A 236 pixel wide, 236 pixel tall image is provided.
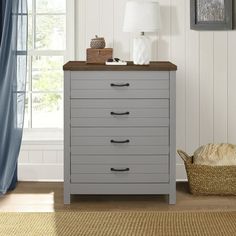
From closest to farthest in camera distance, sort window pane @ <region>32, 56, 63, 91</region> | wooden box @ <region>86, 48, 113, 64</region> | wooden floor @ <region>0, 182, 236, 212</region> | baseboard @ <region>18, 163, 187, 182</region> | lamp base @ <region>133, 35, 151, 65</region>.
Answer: wooden floor @ <region>0, 182, 236, 212</region>
lamp base @ <region>133, 35, 151, 65</region>
wooden box @ <region>86, 48, 113, 64</region>
baseboard @ <region>18, 163, 187, 182</region>
window pane @ <region>32, 56, 63, 91</region>

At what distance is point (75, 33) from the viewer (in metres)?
5.58

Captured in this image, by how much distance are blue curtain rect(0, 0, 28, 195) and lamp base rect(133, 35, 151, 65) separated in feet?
2.89

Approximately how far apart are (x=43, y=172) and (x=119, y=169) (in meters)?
0.98

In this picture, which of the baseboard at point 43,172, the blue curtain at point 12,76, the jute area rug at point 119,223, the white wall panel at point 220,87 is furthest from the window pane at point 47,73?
the jute area rug at point 119,223

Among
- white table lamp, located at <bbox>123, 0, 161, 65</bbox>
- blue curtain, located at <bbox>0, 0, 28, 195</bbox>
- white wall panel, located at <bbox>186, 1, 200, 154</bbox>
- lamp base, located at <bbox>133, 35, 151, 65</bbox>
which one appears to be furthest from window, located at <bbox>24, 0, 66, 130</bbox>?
white wall panel, located at <bbox>186, 1, 200, 154</bbox>

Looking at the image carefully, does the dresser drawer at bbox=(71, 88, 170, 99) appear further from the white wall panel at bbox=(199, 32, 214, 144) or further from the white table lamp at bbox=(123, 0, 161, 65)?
the white wall panel at bbox=(199, 32, 214, 144)

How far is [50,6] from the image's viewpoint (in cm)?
575

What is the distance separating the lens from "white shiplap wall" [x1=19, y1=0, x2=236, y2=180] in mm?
5562

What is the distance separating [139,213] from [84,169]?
53 centimetres

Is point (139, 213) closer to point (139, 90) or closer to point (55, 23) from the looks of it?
point (139, 90)

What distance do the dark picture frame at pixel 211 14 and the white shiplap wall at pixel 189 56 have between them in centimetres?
7

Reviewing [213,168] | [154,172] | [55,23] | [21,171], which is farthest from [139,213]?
[55,23]

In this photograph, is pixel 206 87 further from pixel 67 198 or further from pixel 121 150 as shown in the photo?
pixel 67 198

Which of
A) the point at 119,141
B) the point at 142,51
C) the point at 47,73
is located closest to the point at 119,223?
the point at 119,141
